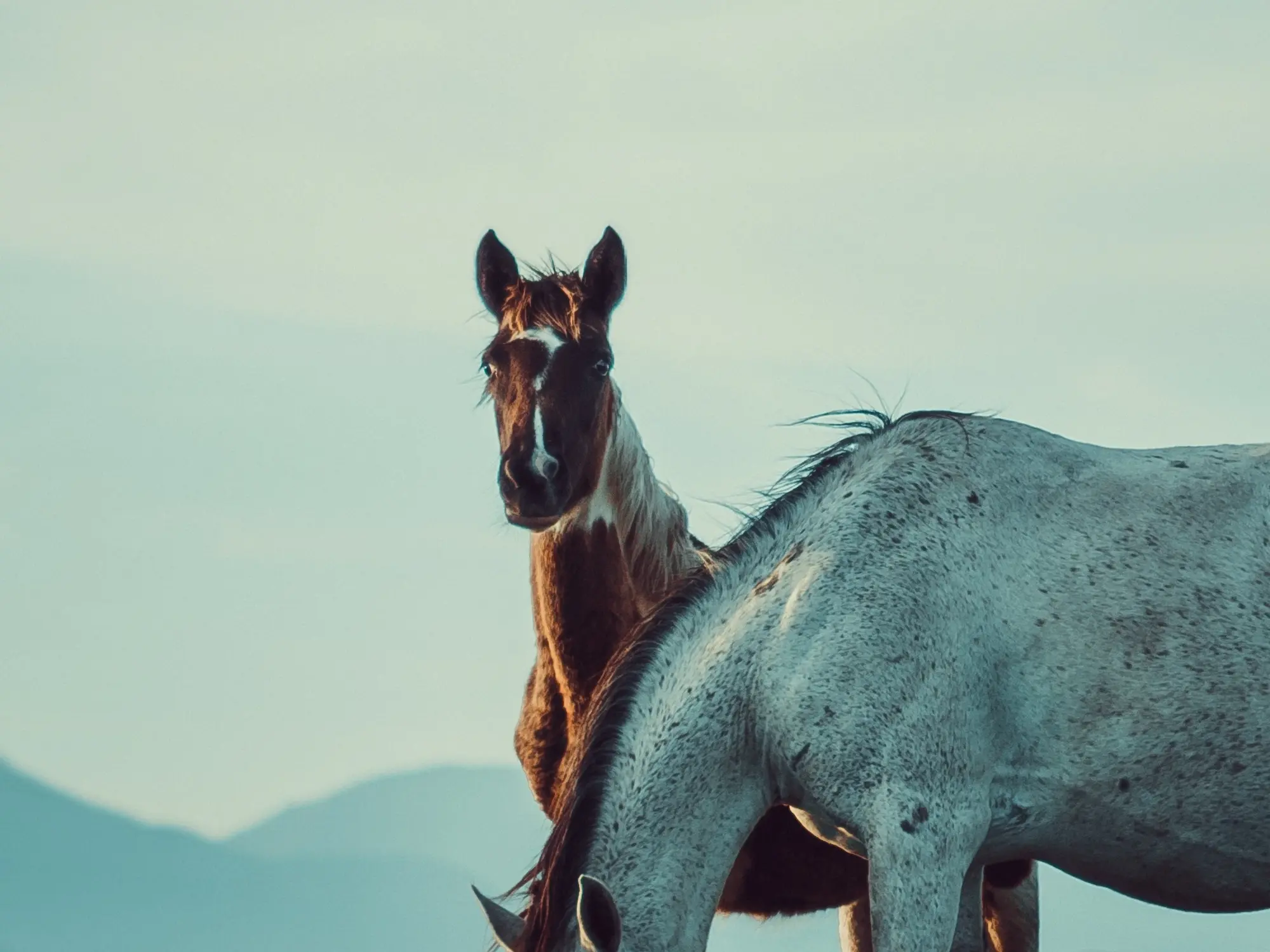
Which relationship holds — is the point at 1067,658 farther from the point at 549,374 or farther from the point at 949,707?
the point at 549,374

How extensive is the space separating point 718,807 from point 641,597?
2329 mm

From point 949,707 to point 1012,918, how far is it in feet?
6.21

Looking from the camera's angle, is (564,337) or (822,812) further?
(564,337)

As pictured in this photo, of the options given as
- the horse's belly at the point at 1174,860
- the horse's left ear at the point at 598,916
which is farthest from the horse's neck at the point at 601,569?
the horse's left ear at the point at 598,916

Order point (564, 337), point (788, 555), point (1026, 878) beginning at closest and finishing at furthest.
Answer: point (788, 555) → point (1026, 878) → point (564, 337)

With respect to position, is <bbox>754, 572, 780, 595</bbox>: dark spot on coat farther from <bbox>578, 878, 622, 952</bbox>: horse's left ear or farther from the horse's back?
<bbox>578, 878, 622, 952</bbox>: horse's left ear

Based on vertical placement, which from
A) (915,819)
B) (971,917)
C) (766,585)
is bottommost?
(971,917)

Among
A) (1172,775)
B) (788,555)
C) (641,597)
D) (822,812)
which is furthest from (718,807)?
(641,597)

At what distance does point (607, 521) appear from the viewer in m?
7.54

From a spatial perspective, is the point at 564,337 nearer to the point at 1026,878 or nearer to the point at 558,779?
the point at 558,779

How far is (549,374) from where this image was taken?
23.7 feet

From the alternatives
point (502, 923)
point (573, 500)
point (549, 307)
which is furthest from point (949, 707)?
point (549, 307)

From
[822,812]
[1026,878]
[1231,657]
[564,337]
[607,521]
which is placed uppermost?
[564,337]

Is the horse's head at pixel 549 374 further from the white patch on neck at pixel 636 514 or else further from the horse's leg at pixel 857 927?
the horse's leg at pixel 857 927
